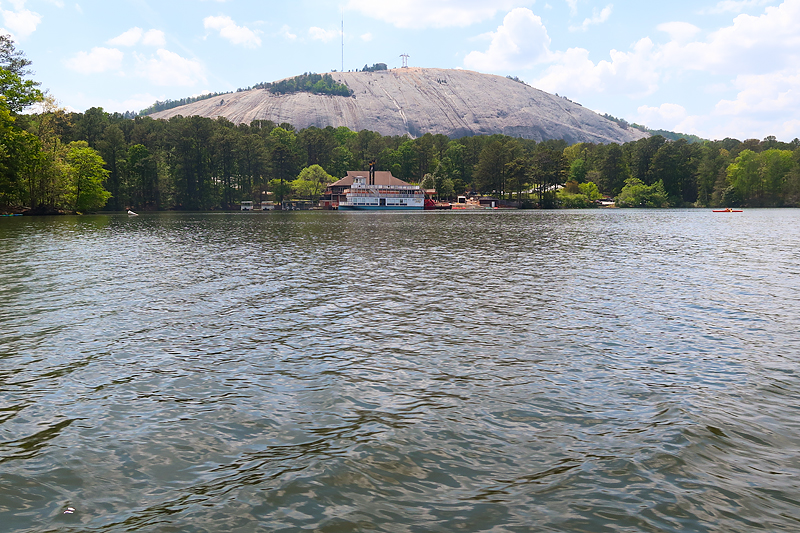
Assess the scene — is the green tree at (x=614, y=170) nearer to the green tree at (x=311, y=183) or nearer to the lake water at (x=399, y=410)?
the green tree at (x=311, y=183)

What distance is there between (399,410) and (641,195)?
18387cm

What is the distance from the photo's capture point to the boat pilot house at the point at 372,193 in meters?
175

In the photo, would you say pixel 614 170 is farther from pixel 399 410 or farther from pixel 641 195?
pixel 399 410

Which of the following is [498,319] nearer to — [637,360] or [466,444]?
[637,360]

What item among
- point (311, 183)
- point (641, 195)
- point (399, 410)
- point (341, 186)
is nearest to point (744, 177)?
point (641, 195)

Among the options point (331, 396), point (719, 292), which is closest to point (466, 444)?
point (331, 396)

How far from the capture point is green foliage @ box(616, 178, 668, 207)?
563 ft

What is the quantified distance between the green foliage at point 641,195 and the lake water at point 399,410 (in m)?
165

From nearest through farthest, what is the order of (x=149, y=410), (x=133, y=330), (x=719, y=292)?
(x=149, y=410)
(x=133, y=330)
(x=719, y=292)

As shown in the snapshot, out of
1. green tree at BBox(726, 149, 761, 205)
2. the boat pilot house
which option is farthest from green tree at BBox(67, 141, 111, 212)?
green tree at BBox(726, 149, 761, 205)

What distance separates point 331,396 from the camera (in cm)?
1050

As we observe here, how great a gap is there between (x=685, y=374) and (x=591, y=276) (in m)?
15.8

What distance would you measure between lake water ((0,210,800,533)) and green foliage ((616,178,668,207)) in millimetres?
164750

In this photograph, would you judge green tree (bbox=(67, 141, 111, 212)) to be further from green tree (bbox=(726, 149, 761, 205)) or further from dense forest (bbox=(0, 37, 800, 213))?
green tree (bbox=(726, 149, 761, 205))
